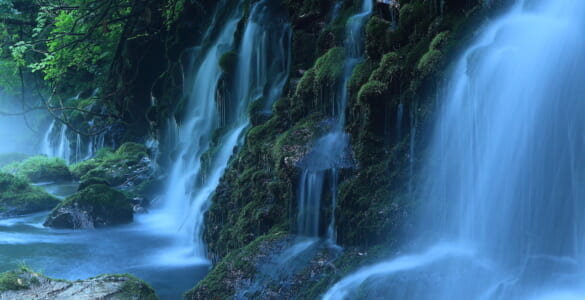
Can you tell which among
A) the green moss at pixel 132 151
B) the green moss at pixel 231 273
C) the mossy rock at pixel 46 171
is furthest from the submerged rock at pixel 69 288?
the mossy rock at pixel 46 171

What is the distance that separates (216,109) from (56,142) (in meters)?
14.3

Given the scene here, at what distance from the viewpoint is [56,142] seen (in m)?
24.2

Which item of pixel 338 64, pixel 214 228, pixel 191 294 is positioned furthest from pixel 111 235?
pixel 338 64

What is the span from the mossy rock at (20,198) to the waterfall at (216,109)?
10.4 feet

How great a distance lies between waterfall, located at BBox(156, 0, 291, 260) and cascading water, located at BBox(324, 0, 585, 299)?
14.9ft

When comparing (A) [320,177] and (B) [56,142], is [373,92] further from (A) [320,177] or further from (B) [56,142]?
(B) [56,142]

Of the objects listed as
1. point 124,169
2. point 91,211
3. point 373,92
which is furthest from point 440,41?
point 124,169

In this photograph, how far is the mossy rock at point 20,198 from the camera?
526 inches

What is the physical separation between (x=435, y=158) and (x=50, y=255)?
7.29m

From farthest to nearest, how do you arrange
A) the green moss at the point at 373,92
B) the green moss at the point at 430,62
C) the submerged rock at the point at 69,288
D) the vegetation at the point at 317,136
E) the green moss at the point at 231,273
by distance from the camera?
the green moss at the point at 373,92, the green moss at the point at 231,273, the vegetation at the point at 317,136, the green moss at the point at 430,62, the submerged rock at the point at 69,288

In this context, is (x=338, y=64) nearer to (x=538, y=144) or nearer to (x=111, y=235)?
(x=538, y=144)

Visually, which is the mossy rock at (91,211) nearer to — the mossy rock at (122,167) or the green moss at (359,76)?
the mossy rock at (122,167)

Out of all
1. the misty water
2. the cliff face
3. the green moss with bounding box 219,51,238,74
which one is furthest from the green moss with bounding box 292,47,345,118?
the green moss with bounding box 219,51,238,74

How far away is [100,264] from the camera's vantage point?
929cm
